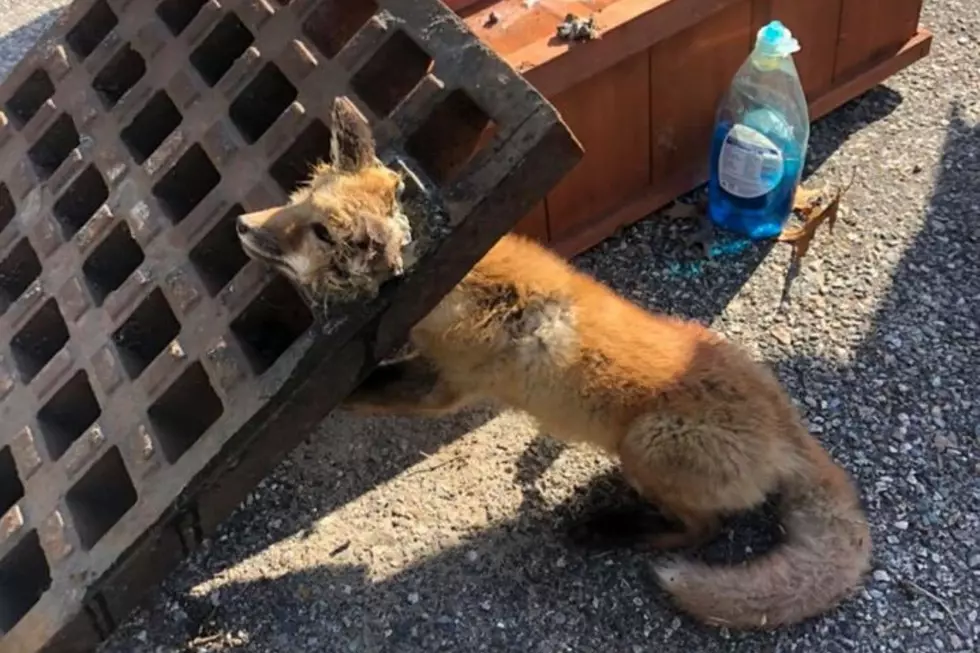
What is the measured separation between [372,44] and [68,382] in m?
1.10

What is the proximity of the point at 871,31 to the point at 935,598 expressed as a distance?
2315mm

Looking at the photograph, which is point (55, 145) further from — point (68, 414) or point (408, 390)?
point (408, 390)

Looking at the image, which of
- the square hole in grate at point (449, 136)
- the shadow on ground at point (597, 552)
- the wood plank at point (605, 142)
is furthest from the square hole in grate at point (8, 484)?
the wood plank at point (605, 142)

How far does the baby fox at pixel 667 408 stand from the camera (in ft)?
8.65

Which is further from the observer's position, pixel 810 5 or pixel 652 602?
pixel 810 5

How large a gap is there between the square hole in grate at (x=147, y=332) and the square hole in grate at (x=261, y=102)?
48 centimetres

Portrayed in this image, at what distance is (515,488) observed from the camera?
311 centimetres

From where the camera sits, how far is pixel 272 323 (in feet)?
8.25

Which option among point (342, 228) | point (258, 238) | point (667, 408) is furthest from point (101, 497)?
point (667, 408)

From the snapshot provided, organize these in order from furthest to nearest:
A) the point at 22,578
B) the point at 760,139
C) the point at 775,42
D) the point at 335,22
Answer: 1. the point at 760,139
2. the point at 775,42
3. the point at 335,22
4. the point at 22,578

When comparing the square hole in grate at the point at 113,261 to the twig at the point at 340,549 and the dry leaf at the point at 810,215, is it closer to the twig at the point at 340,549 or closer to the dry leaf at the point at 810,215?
the twig at the point at 340,549

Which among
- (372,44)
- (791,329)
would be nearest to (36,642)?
(372,44)

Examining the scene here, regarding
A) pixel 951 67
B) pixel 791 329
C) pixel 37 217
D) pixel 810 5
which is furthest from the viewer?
pixel 951 67

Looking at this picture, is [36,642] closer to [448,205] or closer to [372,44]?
[448,205]
